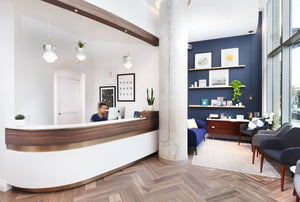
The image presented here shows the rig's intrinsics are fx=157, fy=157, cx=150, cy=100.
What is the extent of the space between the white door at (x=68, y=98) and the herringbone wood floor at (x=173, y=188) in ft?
8.37

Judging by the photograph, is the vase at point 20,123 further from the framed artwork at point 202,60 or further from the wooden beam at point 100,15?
the framed artwork at point 202,60

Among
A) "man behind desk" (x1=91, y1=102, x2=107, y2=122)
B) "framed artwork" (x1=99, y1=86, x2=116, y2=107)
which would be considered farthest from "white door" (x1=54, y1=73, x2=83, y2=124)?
"man behind desk" (x1=91, y1=102, x2=107, y2=122)

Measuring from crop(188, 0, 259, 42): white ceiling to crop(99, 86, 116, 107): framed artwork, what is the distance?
3.19 meters

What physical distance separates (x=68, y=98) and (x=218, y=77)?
517cm

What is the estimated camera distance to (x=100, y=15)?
2637 millimetres

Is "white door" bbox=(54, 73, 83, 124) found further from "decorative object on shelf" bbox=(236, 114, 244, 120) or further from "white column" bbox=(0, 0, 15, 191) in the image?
"decorative object on shelf" bbox=(236, 114, 244, 120)

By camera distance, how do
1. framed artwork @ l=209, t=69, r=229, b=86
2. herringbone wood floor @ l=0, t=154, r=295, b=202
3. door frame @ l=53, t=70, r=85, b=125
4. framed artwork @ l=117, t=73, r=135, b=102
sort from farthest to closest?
1. framed artwork @ l=209, t=69, r=229, b=86
2. framed artwork @ l=117, t=73, r=135, b=102
3. door frame @ l=53, t=70, r=85, b=125
4. herringbone wood floor @ l=0, t=154, r=295, b=202

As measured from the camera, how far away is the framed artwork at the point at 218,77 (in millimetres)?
5594

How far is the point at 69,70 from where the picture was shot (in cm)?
482

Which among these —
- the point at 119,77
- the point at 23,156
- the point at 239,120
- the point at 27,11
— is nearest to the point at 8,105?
the point at 23,156

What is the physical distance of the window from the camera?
3.41 meters

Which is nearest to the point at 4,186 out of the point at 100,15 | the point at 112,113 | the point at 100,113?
the point at 100,113

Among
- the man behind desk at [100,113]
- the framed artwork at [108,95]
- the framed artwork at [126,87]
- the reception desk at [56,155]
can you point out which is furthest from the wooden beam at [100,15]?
the framed artwork at [108,95]

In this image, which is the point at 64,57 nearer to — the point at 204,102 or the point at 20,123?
the point at 20,123
